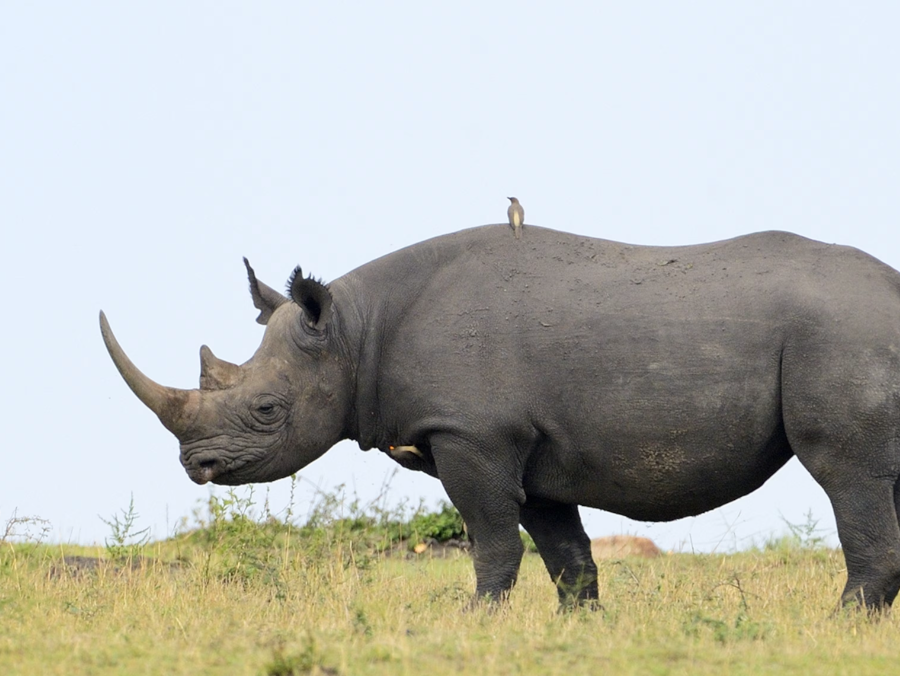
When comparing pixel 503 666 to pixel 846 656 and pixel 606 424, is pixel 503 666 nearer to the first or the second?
pixel 846 656

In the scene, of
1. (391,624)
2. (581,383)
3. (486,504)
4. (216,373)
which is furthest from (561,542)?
(216,373)

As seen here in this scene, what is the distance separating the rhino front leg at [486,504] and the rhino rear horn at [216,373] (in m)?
1.46

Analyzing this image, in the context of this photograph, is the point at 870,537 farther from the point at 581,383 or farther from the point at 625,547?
the point at 625,547

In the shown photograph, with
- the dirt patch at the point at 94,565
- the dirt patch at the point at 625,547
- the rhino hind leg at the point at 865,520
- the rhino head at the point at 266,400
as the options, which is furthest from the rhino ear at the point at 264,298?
the dirt patch at the point at 625,547

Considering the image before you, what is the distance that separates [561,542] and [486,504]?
3.56ft

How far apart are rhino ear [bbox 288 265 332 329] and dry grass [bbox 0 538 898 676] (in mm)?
1792

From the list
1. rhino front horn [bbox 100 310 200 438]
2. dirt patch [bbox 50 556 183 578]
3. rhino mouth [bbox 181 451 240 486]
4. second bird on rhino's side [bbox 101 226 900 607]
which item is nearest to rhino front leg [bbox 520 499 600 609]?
second bird on rhino's side [bbox 101 226 900 607]

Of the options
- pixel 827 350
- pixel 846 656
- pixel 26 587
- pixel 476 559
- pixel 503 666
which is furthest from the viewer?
pixel 26 587

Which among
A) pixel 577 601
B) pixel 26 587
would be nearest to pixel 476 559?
pixel 577 601

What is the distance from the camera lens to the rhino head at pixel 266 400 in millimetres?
9531

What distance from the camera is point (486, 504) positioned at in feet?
29.9

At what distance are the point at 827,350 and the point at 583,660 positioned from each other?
→ 2.75m

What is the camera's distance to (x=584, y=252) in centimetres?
959

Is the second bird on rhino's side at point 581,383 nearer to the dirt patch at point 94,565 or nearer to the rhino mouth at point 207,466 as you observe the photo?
the rhino mouth at point 207,466
